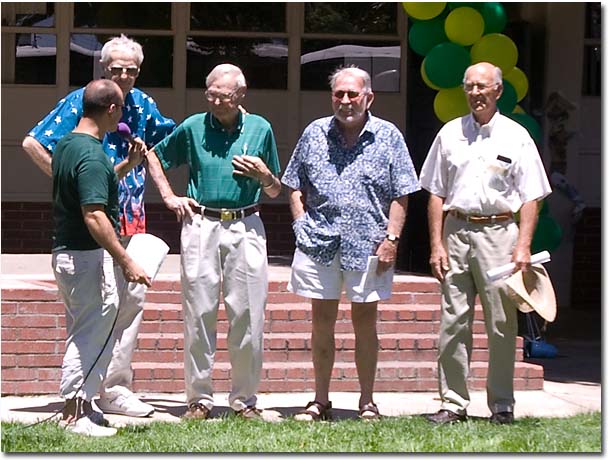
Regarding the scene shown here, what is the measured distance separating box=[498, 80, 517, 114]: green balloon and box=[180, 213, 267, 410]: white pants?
9.49 feet

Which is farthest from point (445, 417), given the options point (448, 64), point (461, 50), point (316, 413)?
point (461, 50)

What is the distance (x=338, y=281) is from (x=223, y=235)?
63 centimetres

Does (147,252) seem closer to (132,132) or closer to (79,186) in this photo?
(79,186)

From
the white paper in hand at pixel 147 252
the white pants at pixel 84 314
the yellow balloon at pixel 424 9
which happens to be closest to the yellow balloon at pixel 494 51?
the yellow balloon at pixel 424 9

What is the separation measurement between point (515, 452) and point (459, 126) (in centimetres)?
168

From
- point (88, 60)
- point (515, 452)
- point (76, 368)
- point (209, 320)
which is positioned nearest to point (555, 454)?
point (515, 452)

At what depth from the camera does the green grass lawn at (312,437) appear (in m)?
5.59

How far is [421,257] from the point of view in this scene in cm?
1196

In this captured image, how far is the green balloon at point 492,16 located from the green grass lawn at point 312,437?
11.6 ft

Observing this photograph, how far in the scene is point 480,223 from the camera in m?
6.19

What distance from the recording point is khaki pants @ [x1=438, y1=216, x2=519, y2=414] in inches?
243

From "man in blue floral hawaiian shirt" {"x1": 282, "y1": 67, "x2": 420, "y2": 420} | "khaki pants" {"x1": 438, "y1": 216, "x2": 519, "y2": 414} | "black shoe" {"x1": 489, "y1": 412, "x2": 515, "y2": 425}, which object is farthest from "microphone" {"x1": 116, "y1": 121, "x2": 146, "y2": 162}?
"black shoe" {"x1": 489, "y1": 412, "x2": 515, "y2": 425}

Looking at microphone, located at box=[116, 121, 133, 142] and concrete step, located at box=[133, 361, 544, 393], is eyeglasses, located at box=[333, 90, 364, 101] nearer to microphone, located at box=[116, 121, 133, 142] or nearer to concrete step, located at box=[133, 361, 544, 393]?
microphone, located at box=[116, 121, 133, 142]

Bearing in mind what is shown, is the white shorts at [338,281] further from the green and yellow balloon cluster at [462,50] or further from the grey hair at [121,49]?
the green and yellow balloon cluster at [462,50]
